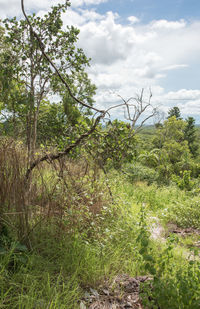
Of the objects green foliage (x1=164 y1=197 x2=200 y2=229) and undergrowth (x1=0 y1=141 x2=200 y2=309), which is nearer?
undergrowth (x1=0 y1=141 x2=200 y2=309)

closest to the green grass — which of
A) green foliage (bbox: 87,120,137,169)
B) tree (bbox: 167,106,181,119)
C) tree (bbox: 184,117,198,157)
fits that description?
green foliage (bbox: 87,120,137,169)

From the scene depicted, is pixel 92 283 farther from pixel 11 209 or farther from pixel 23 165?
pixel 23 165

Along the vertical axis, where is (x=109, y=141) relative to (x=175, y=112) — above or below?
below

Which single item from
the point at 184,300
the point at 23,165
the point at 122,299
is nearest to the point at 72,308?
the point at 122,299

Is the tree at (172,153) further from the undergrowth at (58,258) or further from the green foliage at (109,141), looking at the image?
the undergrowth at (58,258)

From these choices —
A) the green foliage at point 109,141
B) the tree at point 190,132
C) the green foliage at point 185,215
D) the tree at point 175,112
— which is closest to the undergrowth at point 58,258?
the green foliage at point 109,141

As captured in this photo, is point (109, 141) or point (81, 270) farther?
point (109, 141)

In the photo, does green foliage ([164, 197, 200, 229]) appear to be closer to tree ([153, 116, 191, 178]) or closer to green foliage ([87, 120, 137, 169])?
green foliage ([87, 120, 137, 169])

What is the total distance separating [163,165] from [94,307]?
11.0 meters

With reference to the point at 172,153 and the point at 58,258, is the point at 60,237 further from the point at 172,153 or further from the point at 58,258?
the point at 172,153

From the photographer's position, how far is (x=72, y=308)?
1.73 metres

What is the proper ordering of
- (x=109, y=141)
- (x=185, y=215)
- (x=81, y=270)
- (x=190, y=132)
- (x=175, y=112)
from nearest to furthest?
(x=81, y=270) < (x=109, y=141) < (x=185, y=215) < (x=190, y=132) < (x=175, y=112)

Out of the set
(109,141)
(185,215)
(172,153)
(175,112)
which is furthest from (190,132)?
(109,141)

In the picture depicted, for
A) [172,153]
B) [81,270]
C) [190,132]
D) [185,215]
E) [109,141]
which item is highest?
[190,132]
